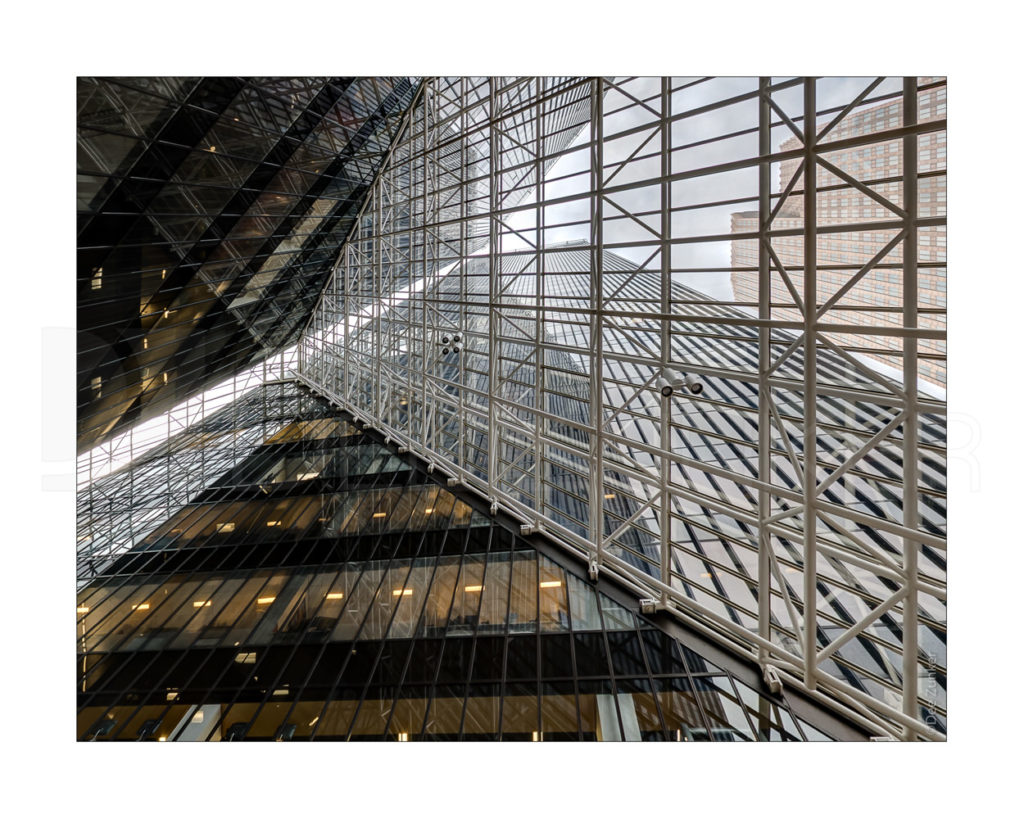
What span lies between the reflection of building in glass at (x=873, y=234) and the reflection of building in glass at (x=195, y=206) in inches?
457

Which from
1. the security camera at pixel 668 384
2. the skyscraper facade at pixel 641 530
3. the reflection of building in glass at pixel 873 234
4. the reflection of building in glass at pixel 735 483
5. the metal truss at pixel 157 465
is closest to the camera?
the skyscraper facade at pixel 641 530

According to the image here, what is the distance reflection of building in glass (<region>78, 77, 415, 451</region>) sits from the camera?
1098 cm

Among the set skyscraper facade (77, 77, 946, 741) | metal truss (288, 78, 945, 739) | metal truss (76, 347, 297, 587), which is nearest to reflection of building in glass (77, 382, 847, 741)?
skyscraper facade (77, 77, 946, 741)

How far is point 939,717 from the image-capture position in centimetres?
775

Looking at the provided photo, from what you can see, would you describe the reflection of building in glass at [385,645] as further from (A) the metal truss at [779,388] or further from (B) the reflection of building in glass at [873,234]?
(B) the reflection of building in glass at [873,234]

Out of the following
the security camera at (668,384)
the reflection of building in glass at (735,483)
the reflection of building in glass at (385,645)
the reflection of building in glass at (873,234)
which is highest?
the reflection of building in glass at (873,234)

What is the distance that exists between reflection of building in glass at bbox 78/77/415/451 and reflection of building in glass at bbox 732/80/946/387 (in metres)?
11.6

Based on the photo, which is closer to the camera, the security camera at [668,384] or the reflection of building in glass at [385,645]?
the reflection of building in glass at [385,645]

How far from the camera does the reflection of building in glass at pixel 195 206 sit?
11.0m

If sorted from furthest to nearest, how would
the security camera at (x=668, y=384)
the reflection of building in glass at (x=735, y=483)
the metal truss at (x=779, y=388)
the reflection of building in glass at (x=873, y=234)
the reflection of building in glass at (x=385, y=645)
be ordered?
1. the security camera at (x=668, y=384)
2. the reflection of building in glass at (x=735, y=483)
3. the reflection of building in glass at (x=873, y=234)
4. the reflection of building in glass at (x=385, y=645)
5. the metal truss at (x=779, y=388)

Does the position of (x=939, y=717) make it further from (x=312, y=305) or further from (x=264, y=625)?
(x=312, y=305)

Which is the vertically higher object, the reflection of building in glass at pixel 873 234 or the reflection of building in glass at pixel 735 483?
the reflection of building in glass at pixel 873 234

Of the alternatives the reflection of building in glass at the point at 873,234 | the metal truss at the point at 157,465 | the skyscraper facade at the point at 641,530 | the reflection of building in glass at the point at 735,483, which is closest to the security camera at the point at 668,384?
the skyscraper facade at the point at 641,530

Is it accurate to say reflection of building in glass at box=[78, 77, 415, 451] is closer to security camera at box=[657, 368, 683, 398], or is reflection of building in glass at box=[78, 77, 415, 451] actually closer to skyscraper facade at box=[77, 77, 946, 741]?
skyscraper facade at box=[77, 77, 946, 741]
